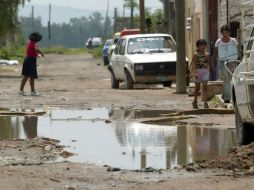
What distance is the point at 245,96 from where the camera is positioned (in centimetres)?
1054

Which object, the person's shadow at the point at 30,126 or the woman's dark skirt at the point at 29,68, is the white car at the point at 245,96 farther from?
the woman's dark skirt at the point at 29,68

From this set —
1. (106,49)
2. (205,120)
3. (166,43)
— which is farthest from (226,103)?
(106,49)

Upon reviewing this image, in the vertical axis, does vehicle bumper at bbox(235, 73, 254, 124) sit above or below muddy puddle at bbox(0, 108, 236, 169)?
above

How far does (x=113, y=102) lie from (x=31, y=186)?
12352mm

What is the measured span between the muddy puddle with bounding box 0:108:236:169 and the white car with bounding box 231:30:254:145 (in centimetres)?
32

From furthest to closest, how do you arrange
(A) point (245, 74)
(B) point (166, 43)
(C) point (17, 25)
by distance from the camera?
(C) point (17, 25)
(B) point (166, 43)
(A) point (245, 74)

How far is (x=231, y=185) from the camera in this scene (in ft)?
25.8

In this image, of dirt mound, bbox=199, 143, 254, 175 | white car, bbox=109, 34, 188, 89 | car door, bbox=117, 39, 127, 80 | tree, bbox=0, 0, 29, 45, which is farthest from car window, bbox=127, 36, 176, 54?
dirt mound, bbox=199, 143, 254, 175

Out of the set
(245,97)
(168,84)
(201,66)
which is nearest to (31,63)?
(168,84)

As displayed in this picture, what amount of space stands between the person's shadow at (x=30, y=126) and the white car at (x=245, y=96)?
3318 millimetres

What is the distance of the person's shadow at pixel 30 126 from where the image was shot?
13.5 metres

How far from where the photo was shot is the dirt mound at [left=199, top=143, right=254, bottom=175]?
29.0 feet

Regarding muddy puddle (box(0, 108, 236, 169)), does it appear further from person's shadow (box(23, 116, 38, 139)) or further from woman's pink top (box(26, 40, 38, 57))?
woman's pink top (box(26, 40, 38, 57))

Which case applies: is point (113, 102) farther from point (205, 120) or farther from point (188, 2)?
point (188, 2)
